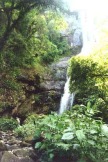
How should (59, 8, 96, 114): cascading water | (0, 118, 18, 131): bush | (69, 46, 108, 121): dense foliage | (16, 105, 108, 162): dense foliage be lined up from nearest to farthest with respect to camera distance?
(16, 105, 108, 162): dense foliage → (69, 46, 108, 121): dense foliage → (0, 118, 18, 131): bush → (59, 8, 96, 114): cascading water

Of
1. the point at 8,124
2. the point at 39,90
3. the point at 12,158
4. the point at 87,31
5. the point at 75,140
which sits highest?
the point at 87,31

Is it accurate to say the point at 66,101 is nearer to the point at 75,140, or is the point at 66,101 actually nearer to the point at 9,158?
the point at 9,158

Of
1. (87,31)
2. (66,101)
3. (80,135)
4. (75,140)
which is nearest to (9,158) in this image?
(75,140)

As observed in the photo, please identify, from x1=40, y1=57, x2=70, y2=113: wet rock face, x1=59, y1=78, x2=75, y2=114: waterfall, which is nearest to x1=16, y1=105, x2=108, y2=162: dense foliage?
x1=59, y1=78, x2=75, y2=114: waterfall

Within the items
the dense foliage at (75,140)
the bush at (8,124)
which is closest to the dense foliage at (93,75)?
the dense foliage at (75,140)

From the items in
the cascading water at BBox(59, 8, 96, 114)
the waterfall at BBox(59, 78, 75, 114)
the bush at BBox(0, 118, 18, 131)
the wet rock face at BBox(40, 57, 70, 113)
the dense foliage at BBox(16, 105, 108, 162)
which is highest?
the cascading water at BBox(59, 8, 96, 114)

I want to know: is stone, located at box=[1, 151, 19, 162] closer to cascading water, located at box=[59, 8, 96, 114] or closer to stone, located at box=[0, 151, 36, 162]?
stone, located at box=[0, 151, 36, 162]

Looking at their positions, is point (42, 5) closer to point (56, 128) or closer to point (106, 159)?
point (56, 128)

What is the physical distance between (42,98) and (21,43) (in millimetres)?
5362

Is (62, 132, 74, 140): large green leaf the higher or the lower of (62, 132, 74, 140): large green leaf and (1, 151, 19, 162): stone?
the higher

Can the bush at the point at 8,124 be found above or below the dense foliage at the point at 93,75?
below

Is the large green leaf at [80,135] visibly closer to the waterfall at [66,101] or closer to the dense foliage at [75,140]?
the dense foliage at [75,140]

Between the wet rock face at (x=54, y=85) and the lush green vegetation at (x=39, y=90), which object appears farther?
the wet rock face at (x=54, y=85)

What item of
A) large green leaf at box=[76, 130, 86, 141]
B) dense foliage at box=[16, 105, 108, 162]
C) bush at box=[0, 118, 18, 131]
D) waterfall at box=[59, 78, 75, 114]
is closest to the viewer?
large green leaf at box=[76, 130, 86, 141]
